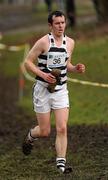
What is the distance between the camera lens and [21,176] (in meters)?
8.91

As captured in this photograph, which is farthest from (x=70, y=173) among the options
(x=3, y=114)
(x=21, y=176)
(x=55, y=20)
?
(x=3, y=114)

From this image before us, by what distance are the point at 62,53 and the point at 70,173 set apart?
1604 millimetres

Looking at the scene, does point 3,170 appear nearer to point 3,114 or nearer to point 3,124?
point 3,124

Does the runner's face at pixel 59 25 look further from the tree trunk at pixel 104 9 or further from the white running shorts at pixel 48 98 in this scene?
the tree trunk at pixel 104 9

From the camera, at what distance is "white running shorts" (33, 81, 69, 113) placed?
9.05 metres

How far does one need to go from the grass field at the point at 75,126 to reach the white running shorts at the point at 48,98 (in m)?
0.88

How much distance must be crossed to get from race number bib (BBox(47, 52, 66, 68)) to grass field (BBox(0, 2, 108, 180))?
57.1 inches

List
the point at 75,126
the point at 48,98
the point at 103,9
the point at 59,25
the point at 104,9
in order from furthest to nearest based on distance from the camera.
A: 1. the point at 103,9
2. the point at 104,9
3. the point at 75,126
4. the point at 48,98
5. the point at 59,25

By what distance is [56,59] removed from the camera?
8.94 metres

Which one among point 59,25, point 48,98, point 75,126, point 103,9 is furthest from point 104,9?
point 59,25

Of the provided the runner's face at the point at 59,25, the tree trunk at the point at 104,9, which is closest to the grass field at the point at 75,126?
the tree trunk at the point at 104,9

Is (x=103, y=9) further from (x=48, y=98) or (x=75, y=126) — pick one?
(x=48, y=98)

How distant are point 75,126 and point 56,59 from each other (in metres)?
5.11

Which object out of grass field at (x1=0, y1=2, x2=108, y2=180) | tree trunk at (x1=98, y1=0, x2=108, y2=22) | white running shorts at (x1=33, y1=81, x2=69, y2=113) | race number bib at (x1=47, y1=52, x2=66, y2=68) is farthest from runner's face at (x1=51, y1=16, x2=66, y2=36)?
tree trunk at (x1=98, y1=0, x2=108, y2=22)
